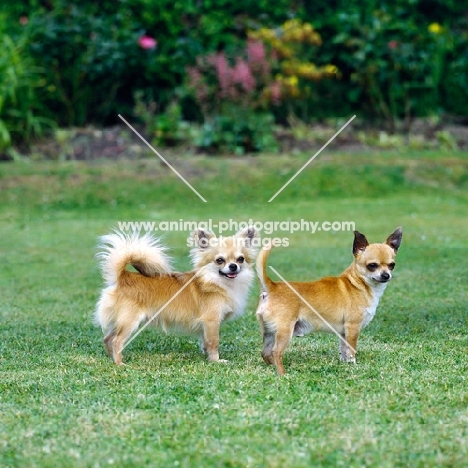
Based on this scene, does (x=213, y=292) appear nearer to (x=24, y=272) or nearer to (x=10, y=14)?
(x=24, y=272)

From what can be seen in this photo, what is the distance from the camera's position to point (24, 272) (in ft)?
30.4

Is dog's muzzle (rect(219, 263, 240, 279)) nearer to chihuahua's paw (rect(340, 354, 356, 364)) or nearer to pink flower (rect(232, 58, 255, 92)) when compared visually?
chihuahua's paw (rect(340, 354, 356, 364))

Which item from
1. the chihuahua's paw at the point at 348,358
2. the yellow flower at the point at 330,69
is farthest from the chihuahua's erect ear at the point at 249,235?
the yellow flower at the point at 330,69

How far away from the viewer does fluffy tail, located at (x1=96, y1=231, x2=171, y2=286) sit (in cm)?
591

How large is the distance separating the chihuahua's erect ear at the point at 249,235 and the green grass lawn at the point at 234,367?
724 millimetres

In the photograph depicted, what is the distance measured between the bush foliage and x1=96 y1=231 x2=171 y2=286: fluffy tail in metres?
8.23

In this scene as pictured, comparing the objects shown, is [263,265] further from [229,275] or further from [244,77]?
[244,77]

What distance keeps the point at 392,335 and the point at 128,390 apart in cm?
222

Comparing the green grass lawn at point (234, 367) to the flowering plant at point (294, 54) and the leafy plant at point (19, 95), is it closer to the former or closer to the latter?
the leafy plant at point (19, 95)

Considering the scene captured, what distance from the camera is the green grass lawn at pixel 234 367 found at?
4145mm

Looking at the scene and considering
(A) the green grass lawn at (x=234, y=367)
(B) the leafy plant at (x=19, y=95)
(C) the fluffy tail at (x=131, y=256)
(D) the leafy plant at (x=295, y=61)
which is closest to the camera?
(A) the green grass lawn at (x=234, y=367)

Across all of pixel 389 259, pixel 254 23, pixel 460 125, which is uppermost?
pixel 389 259

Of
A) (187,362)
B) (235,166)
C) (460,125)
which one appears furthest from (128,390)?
(460,125)

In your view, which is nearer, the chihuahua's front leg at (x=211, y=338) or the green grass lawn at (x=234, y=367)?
the green grass lawn at (x=234, y=367)
